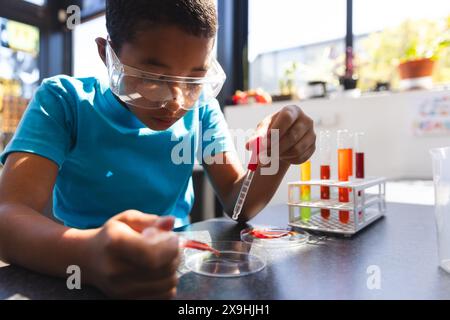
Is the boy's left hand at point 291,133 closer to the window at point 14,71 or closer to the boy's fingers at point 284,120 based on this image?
the boy's fingers at point 284,120

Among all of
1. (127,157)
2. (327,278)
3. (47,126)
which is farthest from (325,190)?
(47,126)

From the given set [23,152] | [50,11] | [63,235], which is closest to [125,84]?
[23,152]

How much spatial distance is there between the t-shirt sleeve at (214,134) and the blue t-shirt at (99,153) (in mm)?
125

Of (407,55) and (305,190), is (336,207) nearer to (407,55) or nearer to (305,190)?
(305,190)

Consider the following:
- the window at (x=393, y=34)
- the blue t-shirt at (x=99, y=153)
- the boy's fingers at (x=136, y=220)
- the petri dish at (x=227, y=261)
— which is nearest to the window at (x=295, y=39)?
the window at (x=393, y=34)

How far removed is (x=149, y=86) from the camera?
2.08 ft

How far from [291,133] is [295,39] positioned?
7.51 ft

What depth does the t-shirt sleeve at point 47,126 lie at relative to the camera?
0.62 meters

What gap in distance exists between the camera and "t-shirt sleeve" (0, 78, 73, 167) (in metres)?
0.62

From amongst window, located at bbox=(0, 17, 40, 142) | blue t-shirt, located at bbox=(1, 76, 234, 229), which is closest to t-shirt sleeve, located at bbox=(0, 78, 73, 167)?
blue t-shirt, located at bbox=(1, 76, 234, 229)
